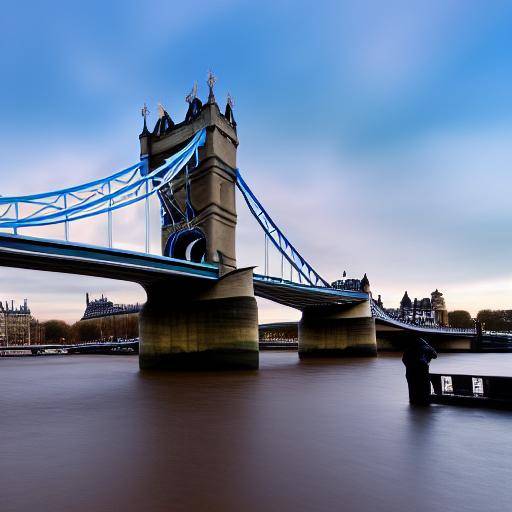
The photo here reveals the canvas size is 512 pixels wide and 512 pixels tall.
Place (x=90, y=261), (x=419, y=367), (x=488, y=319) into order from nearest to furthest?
(x=419, y=367)
(x=90, y=261)
(x=488, y=319)

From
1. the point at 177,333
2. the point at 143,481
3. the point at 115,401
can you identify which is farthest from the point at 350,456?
the point at 177,333

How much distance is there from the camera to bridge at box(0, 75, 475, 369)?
22312 millimetres

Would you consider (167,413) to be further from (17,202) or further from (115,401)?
(17,202)

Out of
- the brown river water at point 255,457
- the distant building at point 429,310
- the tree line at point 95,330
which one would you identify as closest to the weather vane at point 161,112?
the brown river water at point 255,457

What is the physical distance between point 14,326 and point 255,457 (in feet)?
505

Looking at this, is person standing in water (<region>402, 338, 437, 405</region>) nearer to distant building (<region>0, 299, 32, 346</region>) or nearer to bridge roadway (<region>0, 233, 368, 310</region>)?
bridge roadway (<region>0, 233, 368, 310</region>)

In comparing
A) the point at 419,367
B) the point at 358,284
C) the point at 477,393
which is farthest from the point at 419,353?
the point at 358,284

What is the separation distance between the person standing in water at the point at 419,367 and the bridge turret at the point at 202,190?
60.2 feet

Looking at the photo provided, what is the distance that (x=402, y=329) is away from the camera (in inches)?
2341

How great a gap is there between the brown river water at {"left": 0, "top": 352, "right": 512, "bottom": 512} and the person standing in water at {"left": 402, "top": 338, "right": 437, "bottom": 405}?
0.48m

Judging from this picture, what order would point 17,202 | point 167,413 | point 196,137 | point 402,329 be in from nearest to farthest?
1. point 167,413
2. point 17,202
3. point 196,137
4. point 402,329

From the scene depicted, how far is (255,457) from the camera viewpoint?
757 centimetres

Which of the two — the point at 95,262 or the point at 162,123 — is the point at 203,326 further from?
the point at 162,123

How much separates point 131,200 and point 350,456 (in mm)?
23768
